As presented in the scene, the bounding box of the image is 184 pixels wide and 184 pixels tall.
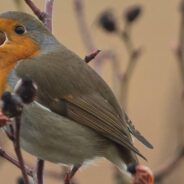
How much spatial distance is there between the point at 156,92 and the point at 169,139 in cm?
323

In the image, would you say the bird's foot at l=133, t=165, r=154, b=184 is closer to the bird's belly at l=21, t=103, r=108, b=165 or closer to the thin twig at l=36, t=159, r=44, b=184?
the thin twig at l=36, t=159, r=44, b=184

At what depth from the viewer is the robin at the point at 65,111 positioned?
338cm

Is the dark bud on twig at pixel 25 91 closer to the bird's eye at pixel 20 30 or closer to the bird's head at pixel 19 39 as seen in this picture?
the bird's head at pixel 19 39

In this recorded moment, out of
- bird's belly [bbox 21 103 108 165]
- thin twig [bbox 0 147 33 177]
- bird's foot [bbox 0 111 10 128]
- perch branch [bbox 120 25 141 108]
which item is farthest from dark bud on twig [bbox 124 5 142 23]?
bird's foot [bbox 0 111 10 128]

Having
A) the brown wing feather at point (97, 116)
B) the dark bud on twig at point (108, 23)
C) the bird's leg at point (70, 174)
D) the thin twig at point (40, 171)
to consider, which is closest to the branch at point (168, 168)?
the brown wing feather at point (97, 116)

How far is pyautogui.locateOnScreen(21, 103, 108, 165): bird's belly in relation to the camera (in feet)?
11.0

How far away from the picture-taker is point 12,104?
2447 millimetres

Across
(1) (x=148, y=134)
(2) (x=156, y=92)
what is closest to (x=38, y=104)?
(1) (x=148, y=134)

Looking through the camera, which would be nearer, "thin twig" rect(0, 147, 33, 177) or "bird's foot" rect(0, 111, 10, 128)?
"bird's foot" rect(0, 111, 10, 128)

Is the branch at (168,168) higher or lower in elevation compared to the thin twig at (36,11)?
lower

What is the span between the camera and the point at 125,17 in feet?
13.0

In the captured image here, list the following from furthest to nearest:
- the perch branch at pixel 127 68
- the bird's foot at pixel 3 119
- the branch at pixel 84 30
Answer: the branch at pixel 84 30, the perch branch at pixel 127 68, the bird's foot at pixel 3 119

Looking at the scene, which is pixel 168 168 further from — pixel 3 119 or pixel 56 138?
pixel 3 119

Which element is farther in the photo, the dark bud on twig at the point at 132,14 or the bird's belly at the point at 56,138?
the dark bud on twig at the point at 132,14
